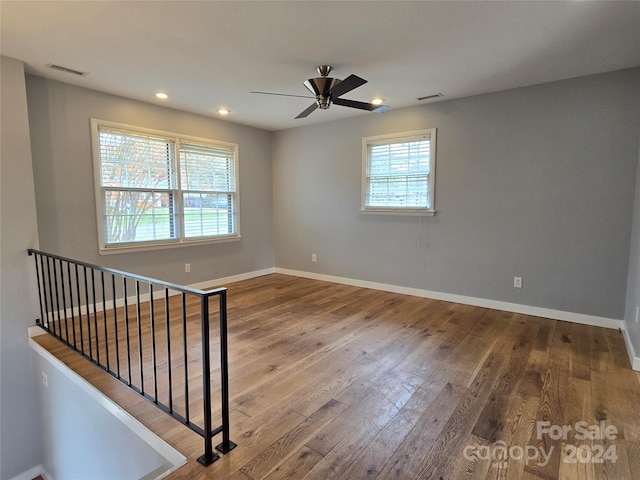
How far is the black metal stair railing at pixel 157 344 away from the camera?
1644mm

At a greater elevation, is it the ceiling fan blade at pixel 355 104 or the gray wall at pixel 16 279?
the ceiling fan blade at pixel 355 104

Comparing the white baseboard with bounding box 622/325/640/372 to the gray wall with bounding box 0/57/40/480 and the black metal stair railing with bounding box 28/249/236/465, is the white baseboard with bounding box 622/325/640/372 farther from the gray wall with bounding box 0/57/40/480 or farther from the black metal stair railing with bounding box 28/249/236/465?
the gray wall with bounding box 0/57/40/480

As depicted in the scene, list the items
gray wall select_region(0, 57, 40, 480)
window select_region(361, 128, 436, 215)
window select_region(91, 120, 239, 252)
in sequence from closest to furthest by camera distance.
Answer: gray wall select_region(0, 57, 40, 480) → window select_region(91, 120, 239, 252) → window select_region(361, 128, 436, 215)

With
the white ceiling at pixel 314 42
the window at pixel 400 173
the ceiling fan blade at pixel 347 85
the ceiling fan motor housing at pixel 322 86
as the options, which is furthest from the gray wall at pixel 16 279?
the window at pixel 400 173

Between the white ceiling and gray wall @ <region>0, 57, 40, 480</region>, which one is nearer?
the white ceiling

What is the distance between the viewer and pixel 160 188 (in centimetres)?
424

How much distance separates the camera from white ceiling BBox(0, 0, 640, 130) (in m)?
2.14

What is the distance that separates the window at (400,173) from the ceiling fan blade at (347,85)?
1.69 meters

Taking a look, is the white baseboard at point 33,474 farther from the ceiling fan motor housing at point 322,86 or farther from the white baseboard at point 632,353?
the white baseboard at point 632,353

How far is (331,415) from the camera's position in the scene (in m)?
1.96

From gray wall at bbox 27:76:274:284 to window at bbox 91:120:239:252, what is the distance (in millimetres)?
111

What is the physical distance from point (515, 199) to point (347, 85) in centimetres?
228

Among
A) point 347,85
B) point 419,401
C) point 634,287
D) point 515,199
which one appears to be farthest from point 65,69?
point 634,287

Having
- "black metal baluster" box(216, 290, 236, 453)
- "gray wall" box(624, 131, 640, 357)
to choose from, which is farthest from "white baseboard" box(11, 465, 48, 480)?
"gray wall" box(624, 131, 640, 357)
